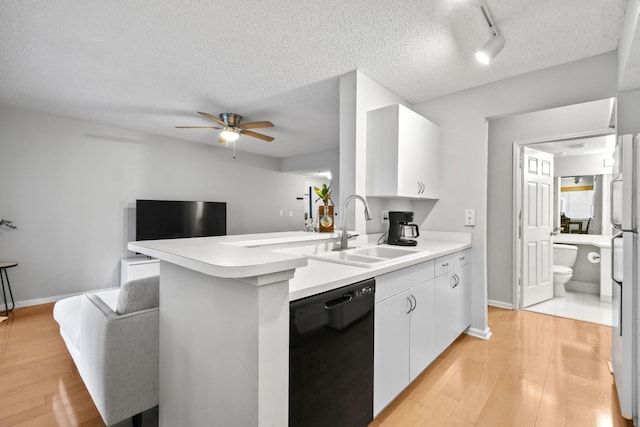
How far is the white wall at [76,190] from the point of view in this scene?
3.42 meters

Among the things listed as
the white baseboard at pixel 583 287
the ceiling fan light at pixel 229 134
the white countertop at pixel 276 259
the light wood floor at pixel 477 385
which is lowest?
the light wood floor at pixel 477 385

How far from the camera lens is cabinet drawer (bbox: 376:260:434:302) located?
1426mm

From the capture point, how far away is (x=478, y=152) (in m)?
2.63

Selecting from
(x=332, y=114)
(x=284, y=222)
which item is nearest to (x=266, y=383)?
(x=332, y=114)

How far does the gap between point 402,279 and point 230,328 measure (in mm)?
989

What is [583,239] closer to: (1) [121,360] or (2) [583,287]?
(2) [583,287]

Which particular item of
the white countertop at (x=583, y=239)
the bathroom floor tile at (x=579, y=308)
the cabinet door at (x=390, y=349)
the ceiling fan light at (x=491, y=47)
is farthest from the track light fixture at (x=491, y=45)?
the white countertop at (x=583, y=239)

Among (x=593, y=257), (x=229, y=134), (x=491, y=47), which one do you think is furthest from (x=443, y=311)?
(x=593, y=257)

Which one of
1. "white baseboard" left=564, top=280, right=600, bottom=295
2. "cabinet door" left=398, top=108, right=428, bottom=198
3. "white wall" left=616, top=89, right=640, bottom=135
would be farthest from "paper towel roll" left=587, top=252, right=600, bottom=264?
"cabinet door" left=398, top=108, right=428, bottom=198

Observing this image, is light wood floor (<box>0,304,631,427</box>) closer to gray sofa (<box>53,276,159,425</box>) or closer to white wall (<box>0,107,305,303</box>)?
gray sofa (<box>53,276,159,425</box>)

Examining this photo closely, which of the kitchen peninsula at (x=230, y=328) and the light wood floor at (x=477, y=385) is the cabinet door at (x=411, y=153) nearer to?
the kitchen peninsula at (x=230, y=328)

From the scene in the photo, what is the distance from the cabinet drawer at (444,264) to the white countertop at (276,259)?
6 centimetres

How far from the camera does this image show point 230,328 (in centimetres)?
94

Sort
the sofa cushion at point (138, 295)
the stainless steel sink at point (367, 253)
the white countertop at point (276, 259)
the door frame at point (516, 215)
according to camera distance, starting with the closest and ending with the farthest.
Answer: the white countertop at point (276, 259), the sofa cushion at point (138, 295), the stainless steel sink at point (367, 253), the door frame at point (516, 215)
